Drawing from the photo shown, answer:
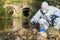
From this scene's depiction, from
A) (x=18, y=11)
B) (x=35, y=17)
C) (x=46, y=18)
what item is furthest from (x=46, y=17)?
(x=18, y=11)

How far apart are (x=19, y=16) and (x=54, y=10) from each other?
0.38 m

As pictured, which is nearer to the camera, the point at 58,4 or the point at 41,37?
the point at 41,37

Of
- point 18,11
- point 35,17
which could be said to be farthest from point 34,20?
point 18,11

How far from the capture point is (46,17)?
3.21 metres

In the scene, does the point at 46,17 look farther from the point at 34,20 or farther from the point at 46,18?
the point at 34,20

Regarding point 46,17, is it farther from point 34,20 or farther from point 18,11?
point 18,11

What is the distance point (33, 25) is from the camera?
10.4ft

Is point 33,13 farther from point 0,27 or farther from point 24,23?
point 0,27

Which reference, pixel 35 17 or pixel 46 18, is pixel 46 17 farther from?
pixel 35 17

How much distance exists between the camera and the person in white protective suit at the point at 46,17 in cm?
317

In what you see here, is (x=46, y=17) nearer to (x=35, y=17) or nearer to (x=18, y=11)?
(x=35, y=17)

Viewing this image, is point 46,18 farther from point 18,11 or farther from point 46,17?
point 18,11

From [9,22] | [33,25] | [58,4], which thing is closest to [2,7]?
[9,22]

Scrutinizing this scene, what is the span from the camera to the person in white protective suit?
10.4 feet
